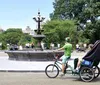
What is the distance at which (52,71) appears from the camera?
41.2 feet

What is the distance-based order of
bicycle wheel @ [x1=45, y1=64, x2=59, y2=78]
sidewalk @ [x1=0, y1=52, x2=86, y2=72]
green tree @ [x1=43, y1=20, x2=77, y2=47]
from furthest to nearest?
1. green tree @ [x1=43, y1=20, x2=77, y2=47]
2. sidewalk @ [x1=0, y1=52, x2=86, y2=72]
3. bicycle wheel @ [x1=45, y1=64, x2=59, y2=78]

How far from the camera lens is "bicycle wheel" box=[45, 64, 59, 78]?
41.2ft

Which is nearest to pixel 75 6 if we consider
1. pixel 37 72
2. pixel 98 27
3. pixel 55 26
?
pixel 55 26

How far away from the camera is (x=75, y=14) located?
73.9 meters

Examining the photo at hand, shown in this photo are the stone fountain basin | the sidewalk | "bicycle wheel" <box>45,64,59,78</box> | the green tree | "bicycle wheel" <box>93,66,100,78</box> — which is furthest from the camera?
the green tree

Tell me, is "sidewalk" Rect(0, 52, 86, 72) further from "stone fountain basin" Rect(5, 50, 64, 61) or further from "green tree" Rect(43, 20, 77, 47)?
"green tree" Rect(43, 20, 77, 47)

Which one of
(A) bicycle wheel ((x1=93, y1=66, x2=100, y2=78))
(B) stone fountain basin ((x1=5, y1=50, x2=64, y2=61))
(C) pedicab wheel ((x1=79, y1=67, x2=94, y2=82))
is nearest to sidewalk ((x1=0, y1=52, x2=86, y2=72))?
(B) stone fountain basin ((x1=5, y1=50, x2=64, y2=61))

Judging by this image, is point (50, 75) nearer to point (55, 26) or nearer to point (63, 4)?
point (55, 26)

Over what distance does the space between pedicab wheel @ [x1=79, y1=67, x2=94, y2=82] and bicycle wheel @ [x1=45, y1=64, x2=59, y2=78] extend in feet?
3.97

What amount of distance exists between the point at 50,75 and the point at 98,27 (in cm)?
4951

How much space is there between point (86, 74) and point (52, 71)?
1.55m

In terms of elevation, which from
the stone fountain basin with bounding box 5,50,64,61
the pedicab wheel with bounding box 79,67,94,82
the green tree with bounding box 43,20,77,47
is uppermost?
the green tree with bounding box 43,20,77,47

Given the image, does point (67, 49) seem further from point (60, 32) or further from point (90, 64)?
point (60, 32)

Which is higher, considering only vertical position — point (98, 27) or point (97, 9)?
point (97, 9)
